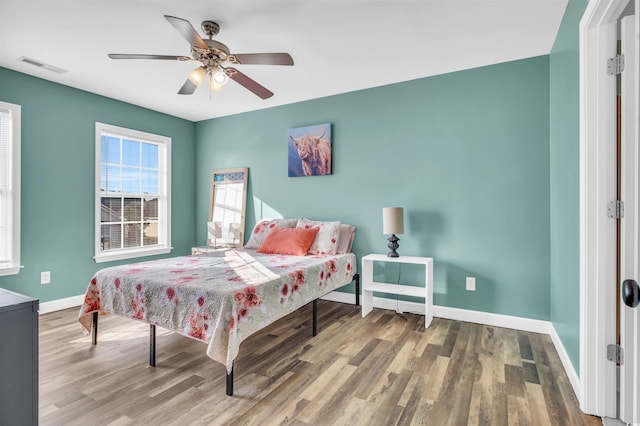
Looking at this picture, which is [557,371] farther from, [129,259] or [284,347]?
[129,259]

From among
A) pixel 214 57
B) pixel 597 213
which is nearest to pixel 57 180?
pixel 214 57

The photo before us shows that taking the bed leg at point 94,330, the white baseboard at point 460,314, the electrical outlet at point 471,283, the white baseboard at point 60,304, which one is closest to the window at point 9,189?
the white baseboard at point 60,304

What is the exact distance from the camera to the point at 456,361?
2.44 meters

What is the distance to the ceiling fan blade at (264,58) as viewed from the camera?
2281 mm

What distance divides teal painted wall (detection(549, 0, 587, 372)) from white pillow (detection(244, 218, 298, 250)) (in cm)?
275

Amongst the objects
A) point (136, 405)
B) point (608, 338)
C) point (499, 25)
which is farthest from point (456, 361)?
point (499, 25)

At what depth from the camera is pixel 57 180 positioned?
12.0 feet

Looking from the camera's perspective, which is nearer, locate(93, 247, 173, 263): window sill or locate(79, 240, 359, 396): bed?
locate(79, 240, 359, 396): bed

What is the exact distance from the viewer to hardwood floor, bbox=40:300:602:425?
1.80 metres

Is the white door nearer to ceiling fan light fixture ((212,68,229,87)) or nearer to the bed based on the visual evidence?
the bed

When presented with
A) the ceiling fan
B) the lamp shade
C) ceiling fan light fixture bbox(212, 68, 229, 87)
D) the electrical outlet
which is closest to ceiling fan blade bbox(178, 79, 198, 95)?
the ceiling fan

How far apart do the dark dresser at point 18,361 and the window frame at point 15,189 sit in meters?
2.81

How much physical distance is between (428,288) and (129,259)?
12.7 feet

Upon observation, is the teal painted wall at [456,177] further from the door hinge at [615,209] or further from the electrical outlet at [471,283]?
the door hinge at [615,209]
